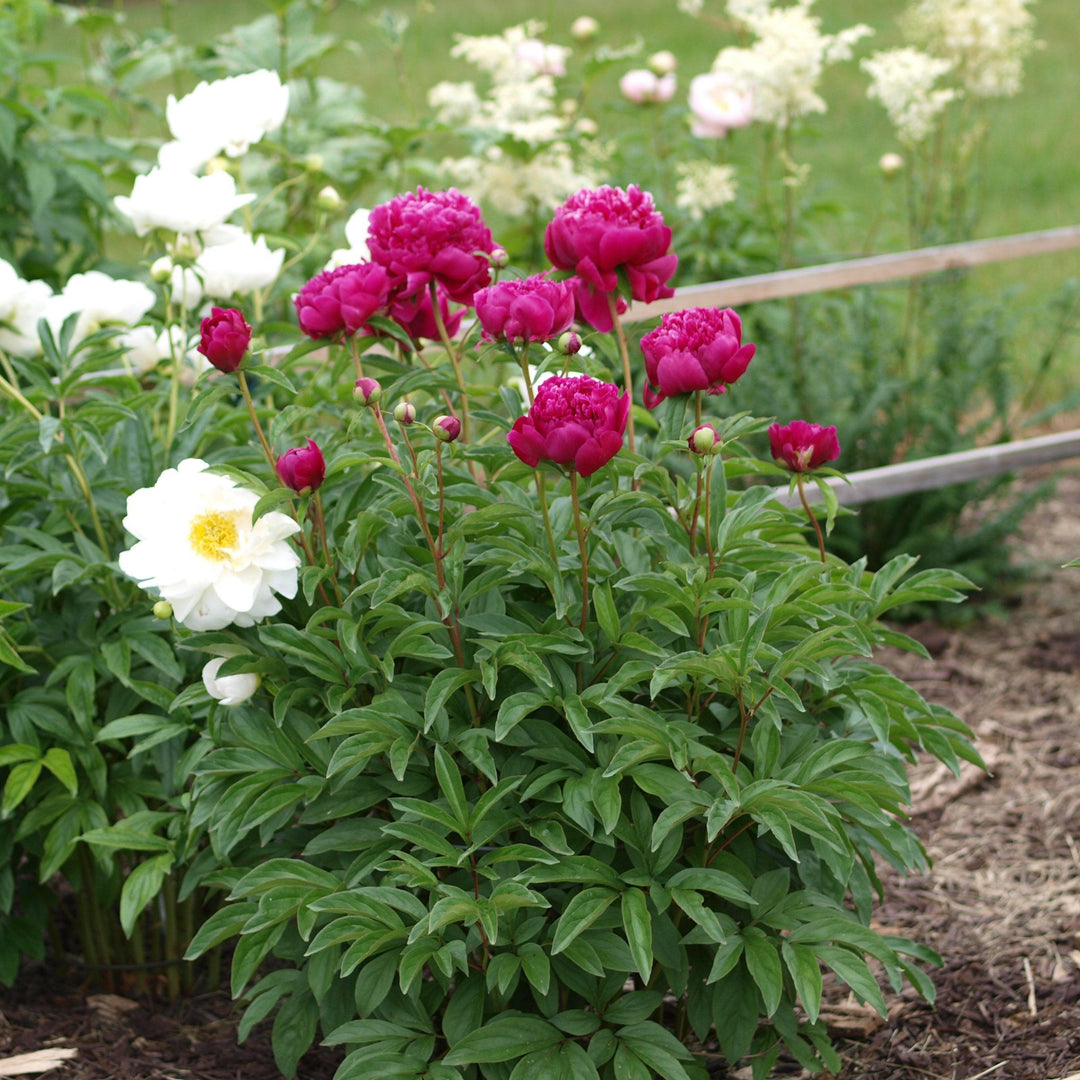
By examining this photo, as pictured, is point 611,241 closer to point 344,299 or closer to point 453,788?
point 344,299

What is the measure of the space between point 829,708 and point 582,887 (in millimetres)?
414

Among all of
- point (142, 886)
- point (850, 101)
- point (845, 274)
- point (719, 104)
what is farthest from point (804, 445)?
point (850, 101)

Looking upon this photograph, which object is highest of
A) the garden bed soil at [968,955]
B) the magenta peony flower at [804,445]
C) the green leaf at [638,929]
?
the magenta peony flower at [804,445]

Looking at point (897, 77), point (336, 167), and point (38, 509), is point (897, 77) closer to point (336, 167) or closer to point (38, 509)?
point (336, 167)

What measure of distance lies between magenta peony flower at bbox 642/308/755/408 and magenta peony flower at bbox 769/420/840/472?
0.12 meters

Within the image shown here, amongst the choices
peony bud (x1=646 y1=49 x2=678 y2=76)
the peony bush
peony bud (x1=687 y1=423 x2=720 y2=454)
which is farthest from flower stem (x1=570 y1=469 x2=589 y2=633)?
peony bud (x1=646 y1=49 x2=678 y2=76)

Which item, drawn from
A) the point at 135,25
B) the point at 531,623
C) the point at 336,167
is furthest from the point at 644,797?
the point at 135,25

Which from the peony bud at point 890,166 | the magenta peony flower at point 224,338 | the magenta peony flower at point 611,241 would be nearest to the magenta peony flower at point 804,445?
the magenta peony flower at point 611,241

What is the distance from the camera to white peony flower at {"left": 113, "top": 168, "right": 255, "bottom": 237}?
1.82 metres

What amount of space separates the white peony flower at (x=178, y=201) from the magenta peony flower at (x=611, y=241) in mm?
514

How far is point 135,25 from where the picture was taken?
1203 cm

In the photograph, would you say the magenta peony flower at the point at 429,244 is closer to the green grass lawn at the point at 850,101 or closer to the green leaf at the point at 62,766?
the green leaf at the point at 62,766

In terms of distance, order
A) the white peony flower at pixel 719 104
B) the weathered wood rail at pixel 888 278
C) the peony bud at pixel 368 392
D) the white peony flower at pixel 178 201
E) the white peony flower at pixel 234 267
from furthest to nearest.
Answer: the white peony flower at pixel 719 104, the weathered wood rail at pixel 888 278, the white peony flower at pixel 234 267, the white peony flower at pixel 178 201, the peony bud at pixel 368 392

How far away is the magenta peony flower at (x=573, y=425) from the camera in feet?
4.42
